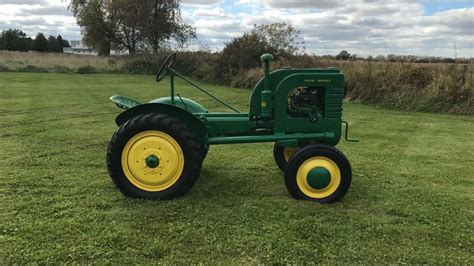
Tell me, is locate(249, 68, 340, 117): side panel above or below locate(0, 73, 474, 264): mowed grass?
above

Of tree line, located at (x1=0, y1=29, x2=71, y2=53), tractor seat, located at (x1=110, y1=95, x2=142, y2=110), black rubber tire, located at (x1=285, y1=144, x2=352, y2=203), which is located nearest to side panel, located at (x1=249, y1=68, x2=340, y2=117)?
black rubber tire, located at (x1=285, y1=144, x2=352, y2=203)

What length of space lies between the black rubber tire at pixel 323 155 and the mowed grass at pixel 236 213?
0.39 ft

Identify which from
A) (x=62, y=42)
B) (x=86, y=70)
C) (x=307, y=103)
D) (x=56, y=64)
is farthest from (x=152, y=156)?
(x=62, y=42)

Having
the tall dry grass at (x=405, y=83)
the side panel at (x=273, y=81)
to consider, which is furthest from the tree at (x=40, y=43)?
the side panel at (x=273, y=81)

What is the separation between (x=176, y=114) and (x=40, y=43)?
226ft

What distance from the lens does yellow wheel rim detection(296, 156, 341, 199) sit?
4.66 m

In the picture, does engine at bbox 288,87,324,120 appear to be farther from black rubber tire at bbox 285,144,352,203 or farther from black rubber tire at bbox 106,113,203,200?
black rubber tire at bbox 106,113,203,200

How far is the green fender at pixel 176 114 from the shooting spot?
15.7 feet

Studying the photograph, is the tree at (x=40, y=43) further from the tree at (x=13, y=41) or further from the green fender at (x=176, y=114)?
the green fender at (x=176, y=114)

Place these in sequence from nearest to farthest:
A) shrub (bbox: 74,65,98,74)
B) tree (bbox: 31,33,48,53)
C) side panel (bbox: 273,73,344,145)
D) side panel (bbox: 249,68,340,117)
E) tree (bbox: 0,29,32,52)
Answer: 1. side panel (bbox: 273,73,344,145)
2. side panel (bbox: 249,68,340,117)
3. shrub (bbox: 74,65,98,74)
4. tree (bbox: 0,29,32,52)
5. tree (bbox: 31,33,48,53)

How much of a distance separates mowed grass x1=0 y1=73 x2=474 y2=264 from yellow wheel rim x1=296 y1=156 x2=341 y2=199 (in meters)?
0.18

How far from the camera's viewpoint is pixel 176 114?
482 cm

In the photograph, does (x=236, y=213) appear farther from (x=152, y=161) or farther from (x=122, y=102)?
(x=122, y=102)

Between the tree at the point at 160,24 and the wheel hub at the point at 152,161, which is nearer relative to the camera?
the wheel hub at the point at 152,161
